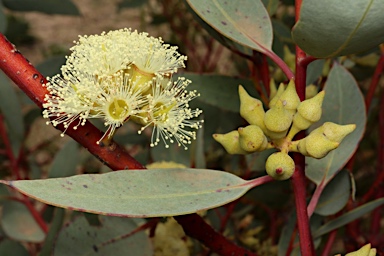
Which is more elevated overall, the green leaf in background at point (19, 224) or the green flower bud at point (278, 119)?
the green leaf in background at point (19, 224)

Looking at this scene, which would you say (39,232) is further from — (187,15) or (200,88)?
(187,15)

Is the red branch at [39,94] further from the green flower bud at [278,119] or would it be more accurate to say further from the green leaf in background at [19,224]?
the green leaf in background at [19,224]

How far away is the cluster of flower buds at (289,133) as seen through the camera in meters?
0.62

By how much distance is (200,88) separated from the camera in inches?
37.3

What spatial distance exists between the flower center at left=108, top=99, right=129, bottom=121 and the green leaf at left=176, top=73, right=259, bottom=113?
0.29 meters

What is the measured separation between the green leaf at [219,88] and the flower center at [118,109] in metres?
0.29

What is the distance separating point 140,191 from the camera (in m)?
0.61

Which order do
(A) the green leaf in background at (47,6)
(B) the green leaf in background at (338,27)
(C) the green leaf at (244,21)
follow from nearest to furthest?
(B) the green leaf in background at (338,27) → (C) the green leaf at (244,21) → (A) the green leaf in background at (47,6)

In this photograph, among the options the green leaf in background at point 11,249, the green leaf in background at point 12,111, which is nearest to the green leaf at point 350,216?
the green leaf in background at point 11,249

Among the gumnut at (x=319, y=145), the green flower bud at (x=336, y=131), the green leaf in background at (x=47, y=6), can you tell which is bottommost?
the gumnut at (x=319, y=145)

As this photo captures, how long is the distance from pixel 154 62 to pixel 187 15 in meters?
1.10

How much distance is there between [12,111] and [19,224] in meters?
0.24

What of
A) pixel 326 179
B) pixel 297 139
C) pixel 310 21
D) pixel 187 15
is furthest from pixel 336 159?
pixel 187 15

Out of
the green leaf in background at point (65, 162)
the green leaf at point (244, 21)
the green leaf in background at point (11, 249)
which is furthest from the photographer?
the green leaf in background at point (65, 162)
